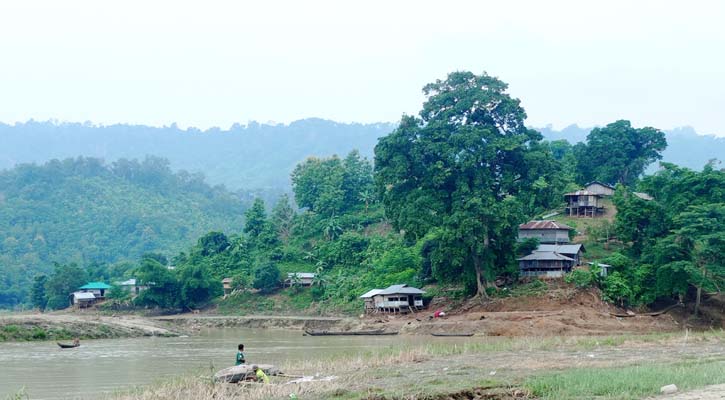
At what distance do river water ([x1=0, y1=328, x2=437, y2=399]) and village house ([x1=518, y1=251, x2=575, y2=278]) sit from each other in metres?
12.0

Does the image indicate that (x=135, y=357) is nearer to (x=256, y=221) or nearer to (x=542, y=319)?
(x=542, y=319)

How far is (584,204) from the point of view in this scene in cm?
6394

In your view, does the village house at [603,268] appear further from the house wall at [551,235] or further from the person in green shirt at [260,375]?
the person in green shirt at [260,375]

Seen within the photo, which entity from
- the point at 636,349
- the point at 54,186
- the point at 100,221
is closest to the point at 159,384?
the point at 636,349

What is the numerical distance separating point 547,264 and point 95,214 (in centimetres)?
8034

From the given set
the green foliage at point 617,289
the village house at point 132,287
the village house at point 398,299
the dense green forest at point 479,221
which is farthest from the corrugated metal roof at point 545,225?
the village house at point 132,287

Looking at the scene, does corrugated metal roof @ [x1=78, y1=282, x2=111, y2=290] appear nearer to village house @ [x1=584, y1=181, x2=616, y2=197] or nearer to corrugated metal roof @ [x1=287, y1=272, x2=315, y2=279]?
corrugated metal roof @ [x1=287, y1=272, x2=315, y2=279]

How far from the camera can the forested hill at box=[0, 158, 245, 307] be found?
10612 cm

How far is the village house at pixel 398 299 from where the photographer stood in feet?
181

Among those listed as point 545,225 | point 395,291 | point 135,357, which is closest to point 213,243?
point 395,291

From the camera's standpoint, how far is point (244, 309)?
217 feet

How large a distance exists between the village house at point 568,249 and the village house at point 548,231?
6.89 feet

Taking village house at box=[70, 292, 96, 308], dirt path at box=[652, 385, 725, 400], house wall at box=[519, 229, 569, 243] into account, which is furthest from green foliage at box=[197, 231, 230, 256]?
dirt path at box=[652, 385, 725, 400]

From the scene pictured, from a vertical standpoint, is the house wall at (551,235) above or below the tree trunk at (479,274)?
above
